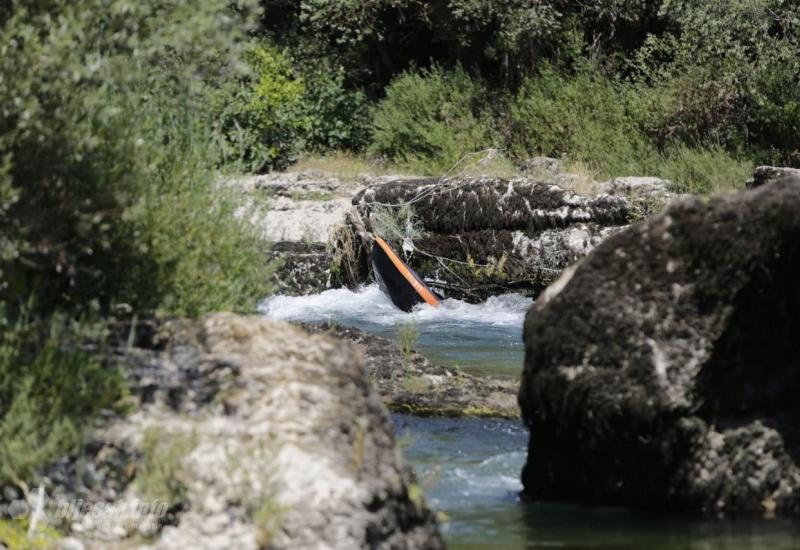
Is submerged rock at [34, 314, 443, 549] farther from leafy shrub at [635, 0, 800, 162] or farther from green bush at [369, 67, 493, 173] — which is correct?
green bush at [369, 67, 493, 173]

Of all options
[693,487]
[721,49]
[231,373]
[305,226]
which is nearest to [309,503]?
[231,373]

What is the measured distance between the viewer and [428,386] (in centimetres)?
1162

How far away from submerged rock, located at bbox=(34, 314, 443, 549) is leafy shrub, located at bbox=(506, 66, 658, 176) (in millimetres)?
19138

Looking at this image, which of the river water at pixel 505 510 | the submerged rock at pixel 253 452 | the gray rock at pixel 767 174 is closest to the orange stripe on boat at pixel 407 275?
the river water at pixel 505 510

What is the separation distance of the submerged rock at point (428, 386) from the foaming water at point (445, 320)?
1.18 metres

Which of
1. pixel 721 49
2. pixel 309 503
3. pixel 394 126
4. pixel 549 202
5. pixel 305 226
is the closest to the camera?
pixel 309 503

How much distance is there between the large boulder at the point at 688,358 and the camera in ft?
23.9

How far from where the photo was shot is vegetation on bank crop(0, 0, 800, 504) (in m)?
6.55

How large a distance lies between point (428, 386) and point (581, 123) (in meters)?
16.4

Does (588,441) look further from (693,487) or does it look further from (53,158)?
(53,158)

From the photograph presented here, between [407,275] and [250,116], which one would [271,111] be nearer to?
[250,116]

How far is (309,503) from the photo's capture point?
5.64 metres

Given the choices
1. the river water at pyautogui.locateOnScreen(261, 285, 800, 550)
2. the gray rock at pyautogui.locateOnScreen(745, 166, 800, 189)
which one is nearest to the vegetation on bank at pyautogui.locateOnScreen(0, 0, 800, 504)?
the river water at pyautogui.locateOnScreen(261, 285, 800, 550)

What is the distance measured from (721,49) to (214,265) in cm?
1930
